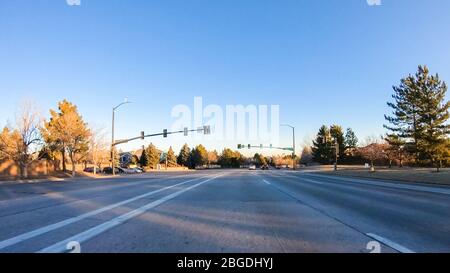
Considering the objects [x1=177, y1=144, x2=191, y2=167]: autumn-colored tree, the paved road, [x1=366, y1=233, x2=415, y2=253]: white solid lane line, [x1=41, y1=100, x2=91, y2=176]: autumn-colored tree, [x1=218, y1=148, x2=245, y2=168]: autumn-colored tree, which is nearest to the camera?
[x1=366, y1=233, x2=415, y2=253]: white solid lane line

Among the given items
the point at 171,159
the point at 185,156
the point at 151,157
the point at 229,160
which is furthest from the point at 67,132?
the point at 229,160

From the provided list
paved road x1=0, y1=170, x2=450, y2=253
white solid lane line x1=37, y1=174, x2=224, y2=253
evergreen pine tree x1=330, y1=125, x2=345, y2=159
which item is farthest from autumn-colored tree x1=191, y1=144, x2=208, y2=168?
white solid lane line x1=37, y1=174, x2=224, y2=253

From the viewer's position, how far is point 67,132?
5016 cm

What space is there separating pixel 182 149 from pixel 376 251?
157 metres

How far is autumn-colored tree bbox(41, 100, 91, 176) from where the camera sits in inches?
2002

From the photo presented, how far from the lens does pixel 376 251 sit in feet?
20.7

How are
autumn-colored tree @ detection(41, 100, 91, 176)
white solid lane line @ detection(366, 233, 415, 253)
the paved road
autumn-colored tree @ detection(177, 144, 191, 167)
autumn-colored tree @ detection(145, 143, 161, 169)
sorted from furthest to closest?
autumn-colored tree @ detection(177, 144, 191, 167)
autumn-colored tree @ detection(145, 143, 161, 169)
autumn-colored tree @ detection(41, 100, 91, 176)
the paved road
white solid lane line @ detection(366, 233, 415, 253)

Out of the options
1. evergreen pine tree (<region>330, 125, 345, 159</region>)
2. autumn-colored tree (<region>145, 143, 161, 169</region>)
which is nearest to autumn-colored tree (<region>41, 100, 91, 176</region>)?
autumn-colored tree (<region>145, 143, 161, 169</region>)

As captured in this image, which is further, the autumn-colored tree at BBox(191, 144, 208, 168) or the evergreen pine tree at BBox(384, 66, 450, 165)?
the autumn-colored tree at BBox(191, 144, 208, 168)

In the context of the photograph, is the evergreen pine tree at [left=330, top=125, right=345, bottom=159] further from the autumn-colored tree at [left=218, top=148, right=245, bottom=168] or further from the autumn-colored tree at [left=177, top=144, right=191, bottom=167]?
the autumn-colored tree at [left=218, top=148, right=245, bottom=168]

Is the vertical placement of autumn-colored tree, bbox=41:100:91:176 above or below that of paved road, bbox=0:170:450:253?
above

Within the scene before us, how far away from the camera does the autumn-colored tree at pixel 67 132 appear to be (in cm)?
5084
